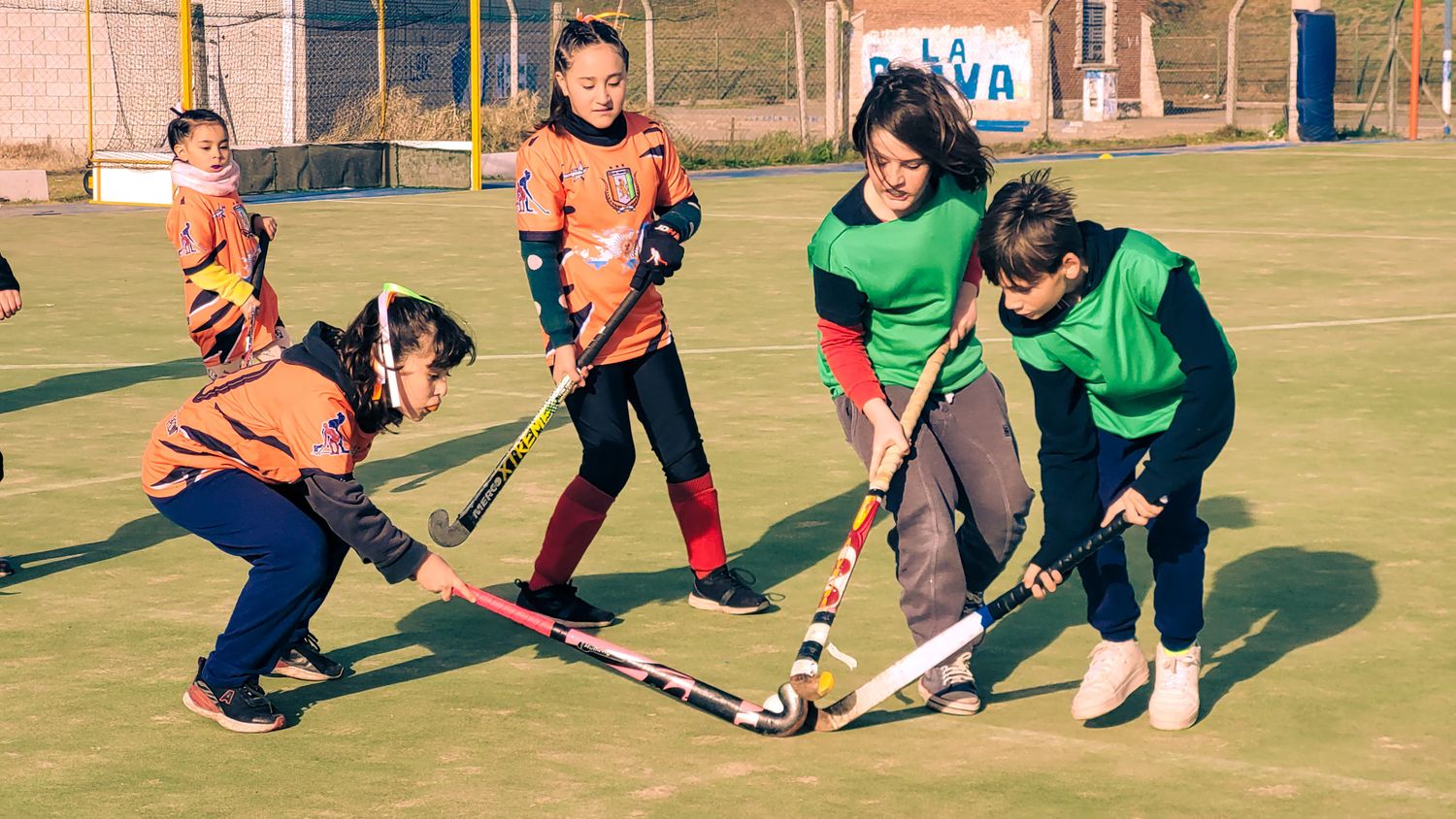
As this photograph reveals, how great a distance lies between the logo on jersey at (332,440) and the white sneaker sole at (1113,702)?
2018 mm

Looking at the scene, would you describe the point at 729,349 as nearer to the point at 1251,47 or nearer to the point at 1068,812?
the point at 1068,812

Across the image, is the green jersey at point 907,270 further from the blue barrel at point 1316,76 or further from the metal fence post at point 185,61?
the blue barrel at point 1316,76

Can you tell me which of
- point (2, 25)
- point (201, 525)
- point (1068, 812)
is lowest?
point (1068, 812)

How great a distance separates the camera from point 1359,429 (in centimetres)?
814

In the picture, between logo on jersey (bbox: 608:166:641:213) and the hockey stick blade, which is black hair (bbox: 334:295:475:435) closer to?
the hockey stick blade

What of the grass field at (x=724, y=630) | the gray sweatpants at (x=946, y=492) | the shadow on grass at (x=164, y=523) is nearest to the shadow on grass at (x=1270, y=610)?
the grass field at (x=724, y=630)

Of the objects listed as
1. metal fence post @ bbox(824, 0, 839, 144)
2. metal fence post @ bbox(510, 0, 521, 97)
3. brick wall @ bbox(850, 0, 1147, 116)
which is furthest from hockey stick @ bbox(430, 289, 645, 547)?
brick wall @ bbox(850, 0, 1147, 116)

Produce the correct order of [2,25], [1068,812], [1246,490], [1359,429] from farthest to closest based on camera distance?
[2,25] < [1359,429] < [1246,490] < [1068,812]

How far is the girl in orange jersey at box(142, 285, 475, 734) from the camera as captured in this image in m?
4.60

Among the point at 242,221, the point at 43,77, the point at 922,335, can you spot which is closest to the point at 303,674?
the point at 922,335

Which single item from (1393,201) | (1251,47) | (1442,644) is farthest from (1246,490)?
(1251,47)

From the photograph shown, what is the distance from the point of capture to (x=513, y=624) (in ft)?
19.0

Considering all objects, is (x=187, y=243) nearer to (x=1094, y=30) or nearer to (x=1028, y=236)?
(x=1028, y=236)

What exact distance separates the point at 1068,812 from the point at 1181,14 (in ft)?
205
